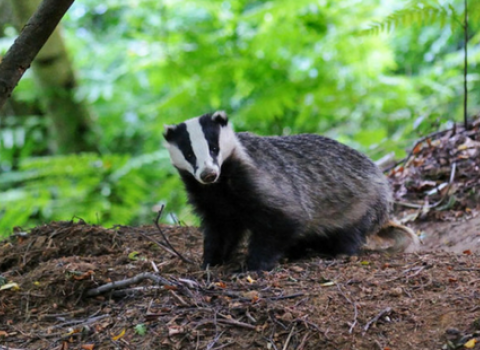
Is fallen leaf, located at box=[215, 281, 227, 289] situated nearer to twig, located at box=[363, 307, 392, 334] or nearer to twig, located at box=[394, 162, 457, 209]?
twig, located at box=[363, 307, 392, 334]

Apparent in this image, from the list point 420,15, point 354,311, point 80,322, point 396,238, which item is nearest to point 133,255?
point 80,322

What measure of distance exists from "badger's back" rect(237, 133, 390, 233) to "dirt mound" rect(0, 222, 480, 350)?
2.09ft

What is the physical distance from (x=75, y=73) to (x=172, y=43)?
1199mm

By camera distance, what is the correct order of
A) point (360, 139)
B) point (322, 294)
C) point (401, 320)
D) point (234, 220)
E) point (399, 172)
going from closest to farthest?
point (401, 320) → point (322, 294) → point (234, 220) → point (399, 172) → point (360, 139)

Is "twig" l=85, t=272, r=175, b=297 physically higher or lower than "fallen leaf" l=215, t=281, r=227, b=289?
higher


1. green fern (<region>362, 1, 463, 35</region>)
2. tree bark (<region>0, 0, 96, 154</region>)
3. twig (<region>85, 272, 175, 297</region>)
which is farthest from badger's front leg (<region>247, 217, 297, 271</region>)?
tree bark (<region>0, 0, 96, 154</region>)

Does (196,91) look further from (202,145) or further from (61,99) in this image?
(202,145)

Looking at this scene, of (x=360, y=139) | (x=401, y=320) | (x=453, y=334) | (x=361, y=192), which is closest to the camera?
(x=453, y=334)

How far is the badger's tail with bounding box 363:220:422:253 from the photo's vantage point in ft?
14.3

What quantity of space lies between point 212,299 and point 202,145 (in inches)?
42.7

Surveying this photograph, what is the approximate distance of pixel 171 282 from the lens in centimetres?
283

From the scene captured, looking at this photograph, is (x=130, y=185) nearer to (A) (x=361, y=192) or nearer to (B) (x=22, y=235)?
(B) (x=22, y=235)

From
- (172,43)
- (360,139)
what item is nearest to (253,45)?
(172,43)

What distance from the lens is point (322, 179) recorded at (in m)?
4.25
